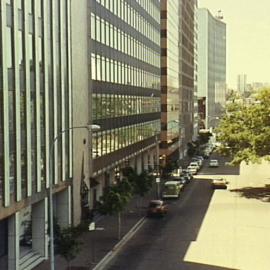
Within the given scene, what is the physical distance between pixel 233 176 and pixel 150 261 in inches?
2213

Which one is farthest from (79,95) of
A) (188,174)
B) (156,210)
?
(188,174)

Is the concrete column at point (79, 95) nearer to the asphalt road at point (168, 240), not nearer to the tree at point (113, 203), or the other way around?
the tree at point (113, 203)

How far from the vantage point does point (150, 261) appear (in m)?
37.5

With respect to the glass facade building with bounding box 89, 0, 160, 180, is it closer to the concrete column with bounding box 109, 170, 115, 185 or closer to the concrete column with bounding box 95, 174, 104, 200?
the concrete column with bounding box 109, 170, 115, 185

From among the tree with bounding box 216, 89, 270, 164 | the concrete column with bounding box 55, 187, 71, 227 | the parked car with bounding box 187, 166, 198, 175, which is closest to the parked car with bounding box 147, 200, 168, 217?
the concrete column with bounding box 55, 187, 71, 227

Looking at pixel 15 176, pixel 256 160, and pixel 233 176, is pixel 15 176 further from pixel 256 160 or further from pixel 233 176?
pixel 233 176

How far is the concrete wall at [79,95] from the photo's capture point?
4669 centimetres

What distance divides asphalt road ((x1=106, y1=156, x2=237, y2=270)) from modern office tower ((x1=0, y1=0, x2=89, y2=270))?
16.2 ft

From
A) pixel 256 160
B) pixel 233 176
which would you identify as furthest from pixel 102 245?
pixel 233 176

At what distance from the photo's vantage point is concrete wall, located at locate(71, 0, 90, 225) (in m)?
46.7

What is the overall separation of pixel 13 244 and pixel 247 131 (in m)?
39.3

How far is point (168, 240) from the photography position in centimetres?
4409

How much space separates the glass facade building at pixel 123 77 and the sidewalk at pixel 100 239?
4.19 meters

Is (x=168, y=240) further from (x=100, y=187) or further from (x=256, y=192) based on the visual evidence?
(x=256, y=192)
